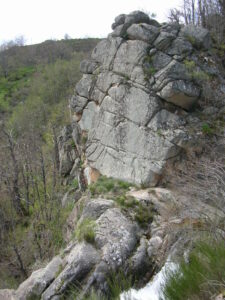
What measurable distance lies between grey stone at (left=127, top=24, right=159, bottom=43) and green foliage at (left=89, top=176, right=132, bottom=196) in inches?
191

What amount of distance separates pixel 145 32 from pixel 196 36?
1.79 metres

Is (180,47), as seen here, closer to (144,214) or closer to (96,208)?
(144,214)

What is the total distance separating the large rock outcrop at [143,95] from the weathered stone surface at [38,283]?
407 cm

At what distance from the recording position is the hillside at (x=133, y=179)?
6.30m

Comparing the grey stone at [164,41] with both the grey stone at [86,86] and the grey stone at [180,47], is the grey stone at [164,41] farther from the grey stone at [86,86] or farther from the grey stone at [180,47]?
the grey stone at [86,86]

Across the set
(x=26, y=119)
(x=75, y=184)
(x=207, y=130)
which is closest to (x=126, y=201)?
(x=207, y=130)

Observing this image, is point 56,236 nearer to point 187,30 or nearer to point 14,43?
point 187,30

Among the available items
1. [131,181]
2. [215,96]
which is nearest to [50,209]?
[131,181]

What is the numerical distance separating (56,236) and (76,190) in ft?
6.65

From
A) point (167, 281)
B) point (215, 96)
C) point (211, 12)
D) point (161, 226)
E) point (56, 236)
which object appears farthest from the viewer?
point (211, 12)

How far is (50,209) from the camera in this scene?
46.2 feet

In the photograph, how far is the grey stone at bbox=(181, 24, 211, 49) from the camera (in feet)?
37.0

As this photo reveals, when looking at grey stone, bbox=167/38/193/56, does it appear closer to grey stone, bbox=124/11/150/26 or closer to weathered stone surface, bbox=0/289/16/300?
grey stone, bbox=124/11/150/26

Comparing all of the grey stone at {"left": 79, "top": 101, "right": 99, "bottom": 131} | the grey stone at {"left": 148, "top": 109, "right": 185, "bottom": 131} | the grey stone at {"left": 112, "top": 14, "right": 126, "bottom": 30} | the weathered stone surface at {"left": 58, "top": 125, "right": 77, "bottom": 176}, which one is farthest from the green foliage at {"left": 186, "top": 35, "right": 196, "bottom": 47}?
the weathered stone surface at {"left": 58, "top": 125, "right": 77, "bottom": 176}
